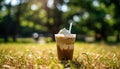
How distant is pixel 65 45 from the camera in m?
6.81

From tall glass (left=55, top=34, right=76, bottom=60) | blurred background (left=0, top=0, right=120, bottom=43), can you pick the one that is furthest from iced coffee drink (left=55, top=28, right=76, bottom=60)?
blurred background (left=0, top=0, right=120, bottom=43)

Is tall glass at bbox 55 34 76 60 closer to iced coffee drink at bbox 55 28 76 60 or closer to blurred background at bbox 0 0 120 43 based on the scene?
Result: iced coffee drink at bbox 55 28 76 60

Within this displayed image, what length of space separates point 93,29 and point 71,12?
12.4 ft

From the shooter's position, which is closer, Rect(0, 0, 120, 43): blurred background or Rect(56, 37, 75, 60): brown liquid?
Rect(56, 37, 75, 60): brown liquid

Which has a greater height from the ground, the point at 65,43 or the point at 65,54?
the point at 65,43

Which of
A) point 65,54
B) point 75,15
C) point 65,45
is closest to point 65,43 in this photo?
point 65,45

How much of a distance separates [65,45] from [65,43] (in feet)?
0.18

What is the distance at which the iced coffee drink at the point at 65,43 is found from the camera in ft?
22.2

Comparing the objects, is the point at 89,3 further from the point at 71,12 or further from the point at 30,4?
the point at 30,4

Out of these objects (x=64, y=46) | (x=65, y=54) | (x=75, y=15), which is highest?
(x=64, y=46)

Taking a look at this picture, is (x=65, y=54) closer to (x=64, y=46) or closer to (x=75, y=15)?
(x=64, y=46)

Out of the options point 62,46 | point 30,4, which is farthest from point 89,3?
point 62,46

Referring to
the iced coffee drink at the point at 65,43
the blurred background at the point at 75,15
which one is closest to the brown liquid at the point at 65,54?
the iced coffee drink at the point at 65,43

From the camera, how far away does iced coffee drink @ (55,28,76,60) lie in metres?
6.76
